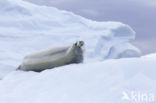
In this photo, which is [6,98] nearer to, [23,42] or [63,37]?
[23,42]

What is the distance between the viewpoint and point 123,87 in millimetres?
4008

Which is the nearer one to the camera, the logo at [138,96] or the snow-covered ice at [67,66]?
the logo at [138,96]

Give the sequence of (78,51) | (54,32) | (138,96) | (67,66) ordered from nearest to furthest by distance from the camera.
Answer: (138,96), (67,66), (78,51), (54,32)

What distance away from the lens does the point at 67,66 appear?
5.10 meters

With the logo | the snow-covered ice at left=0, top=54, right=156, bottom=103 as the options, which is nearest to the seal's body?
the snow-covered ice at left=0, top=54, right=156, bottom=103

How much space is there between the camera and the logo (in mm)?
3766

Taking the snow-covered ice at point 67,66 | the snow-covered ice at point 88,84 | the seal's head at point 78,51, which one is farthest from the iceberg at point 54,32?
the snow-covered ice at point 88,84

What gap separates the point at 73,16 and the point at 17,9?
2.70 meters

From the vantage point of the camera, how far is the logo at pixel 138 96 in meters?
3.77

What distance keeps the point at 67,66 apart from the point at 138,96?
1528mm

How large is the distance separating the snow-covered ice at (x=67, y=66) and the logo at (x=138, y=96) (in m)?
0.06

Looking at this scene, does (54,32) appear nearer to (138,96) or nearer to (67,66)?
(67,66)

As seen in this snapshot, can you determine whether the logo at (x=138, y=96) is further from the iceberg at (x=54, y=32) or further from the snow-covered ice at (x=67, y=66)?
the iceberg at (x=54, y=32)

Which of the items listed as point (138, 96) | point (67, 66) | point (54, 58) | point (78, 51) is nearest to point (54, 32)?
point (54, 58)
